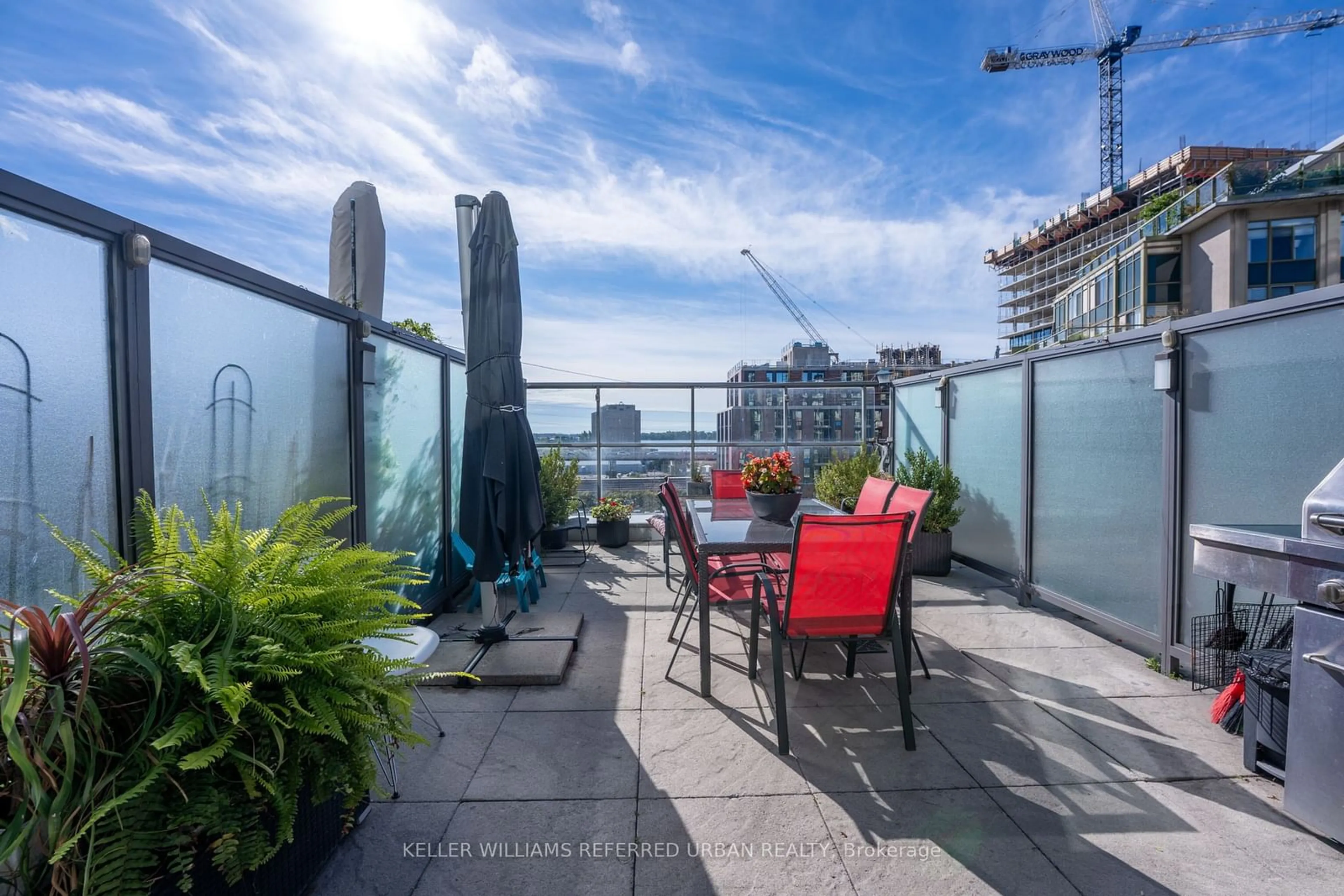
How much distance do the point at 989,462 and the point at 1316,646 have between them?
3243 mm

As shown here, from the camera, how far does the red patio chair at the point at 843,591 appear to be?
2.28m

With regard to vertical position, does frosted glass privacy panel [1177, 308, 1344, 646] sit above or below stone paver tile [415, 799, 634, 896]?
above

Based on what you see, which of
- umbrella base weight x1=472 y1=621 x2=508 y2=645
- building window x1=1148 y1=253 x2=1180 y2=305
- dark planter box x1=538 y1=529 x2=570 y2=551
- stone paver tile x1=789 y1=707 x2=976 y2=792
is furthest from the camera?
building window x1=1148 y1=253 x2=1180 y2=305

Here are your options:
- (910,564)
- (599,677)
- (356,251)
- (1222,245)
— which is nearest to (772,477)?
(910,564)

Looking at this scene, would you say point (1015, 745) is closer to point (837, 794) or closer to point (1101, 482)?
point (837, 794)

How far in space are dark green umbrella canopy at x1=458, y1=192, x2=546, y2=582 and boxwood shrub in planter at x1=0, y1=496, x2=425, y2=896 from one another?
1609 mm

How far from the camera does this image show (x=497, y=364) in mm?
3291

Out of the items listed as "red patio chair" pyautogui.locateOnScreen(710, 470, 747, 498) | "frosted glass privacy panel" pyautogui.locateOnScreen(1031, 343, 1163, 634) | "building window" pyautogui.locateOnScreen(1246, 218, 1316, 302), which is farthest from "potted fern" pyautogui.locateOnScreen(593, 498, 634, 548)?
"building window" pyautogui.locateOnScreen(1246, 218, 1316, 302)

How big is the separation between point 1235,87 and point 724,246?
44452 mm

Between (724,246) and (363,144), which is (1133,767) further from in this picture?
(724,246)

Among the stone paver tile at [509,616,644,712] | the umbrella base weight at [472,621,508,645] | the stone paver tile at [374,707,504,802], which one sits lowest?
the stone paver tile at [374,707,504,802]

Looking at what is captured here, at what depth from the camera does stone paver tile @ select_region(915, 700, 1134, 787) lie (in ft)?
6.93

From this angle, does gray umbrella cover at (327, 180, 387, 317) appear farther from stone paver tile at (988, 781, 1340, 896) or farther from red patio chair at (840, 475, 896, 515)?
stone paver tile at (988, 781, 1340, 896)

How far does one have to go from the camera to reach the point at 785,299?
60.0 m
